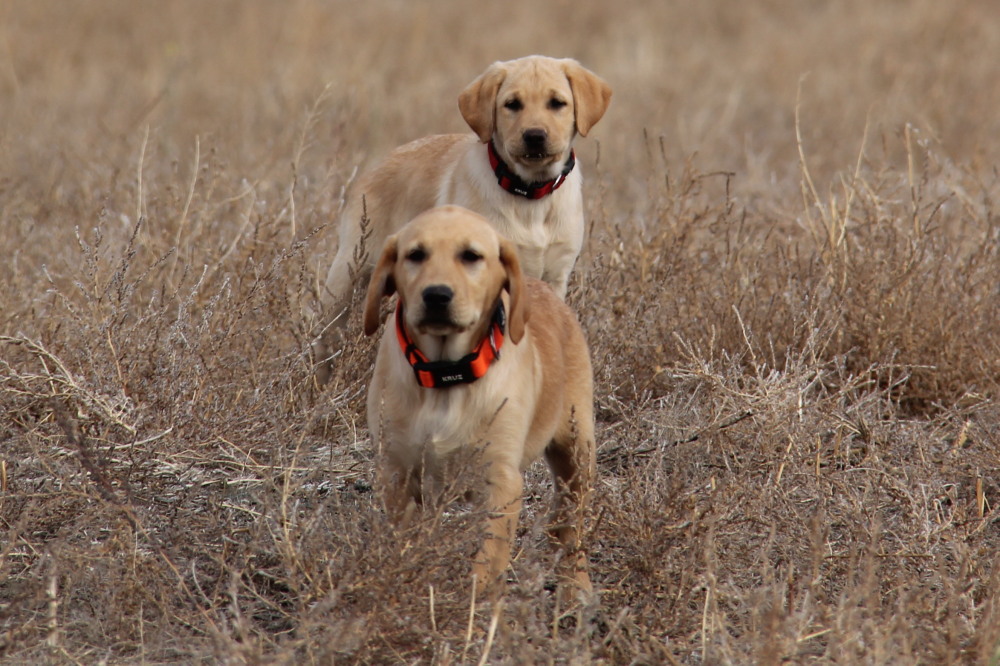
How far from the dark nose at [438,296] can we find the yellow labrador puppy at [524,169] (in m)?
1.48

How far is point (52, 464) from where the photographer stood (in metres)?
3.98

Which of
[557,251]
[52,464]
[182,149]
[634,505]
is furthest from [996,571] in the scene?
[182,149]

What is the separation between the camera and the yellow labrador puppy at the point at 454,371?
3236 mm

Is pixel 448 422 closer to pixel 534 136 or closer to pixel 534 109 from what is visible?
pixel 534 136

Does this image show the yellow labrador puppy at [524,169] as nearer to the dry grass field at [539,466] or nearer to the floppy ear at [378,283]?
the dry grass field at [539,466]

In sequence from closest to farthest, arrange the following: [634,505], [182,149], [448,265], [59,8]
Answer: [448,265]
[634,505]
[182,149]
[59,8]

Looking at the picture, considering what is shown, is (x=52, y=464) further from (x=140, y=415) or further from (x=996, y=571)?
(x=996, y=571)

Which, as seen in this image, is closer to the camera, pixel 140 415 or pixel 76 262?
pixel 140 415

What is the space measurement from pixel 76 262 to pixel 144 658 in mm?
2849

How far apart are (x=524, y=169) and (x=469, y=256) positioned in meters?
1.58

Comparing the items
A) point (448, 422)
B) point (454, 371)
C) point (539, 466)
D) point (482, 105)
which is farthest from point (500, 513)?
point (482, 105)

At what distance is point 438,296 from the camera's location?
316cm

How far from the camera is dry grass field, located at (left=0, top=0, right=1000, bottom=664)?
3156mm

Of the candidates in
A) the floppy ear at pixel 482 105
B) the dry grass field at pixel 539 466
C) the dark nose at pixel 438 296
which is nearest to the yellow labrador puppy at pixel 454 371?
the dark nose at pixel 438 296
